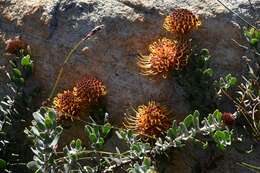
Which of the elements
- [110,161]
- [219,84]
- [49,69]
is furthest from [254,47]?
[49,69]

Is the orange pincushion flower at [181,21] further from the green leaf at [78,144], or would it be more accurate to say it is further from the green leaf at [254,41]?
the green leaf at [78,144]

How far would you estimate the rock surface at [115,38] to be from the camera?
470 centimetres

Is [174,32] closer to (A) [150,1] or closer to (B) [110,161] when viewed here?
(A) [150,1]

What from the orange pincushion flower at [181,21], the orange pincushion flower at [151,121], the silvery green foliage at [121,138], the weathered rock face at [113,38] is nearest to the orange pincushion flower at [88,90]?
the weathered rock face at [113,38]

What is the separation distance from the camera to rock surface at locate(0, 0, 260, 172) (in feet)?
15.4

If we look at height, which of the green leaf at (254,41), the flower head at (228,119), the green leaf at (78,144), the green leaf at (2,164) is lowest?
the green leaf at (2,164)

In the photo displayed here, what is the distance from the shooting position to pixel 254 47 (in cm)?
452

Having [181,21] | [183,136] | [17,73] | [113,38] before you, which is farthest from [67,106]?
[181,21]

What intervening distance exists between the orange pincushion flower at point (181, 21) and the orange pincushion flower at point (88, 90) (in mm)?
784

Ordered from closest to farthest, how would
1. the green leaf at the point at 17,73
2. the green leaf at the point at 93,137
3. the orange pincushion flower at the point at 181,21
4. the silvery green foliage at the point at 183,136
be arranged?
the silvery green foliage at the point at 183,136
the green leaf at the point at 93,137
the orange pincushion flower at the point at 181,21
the green leaf at the point at 17,73

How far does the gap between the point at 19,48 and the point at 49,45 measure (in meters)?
0.28

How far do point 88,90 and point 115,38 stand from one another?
2.08 feet

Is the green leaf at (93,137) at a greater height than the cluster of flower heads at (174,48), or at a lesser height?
lesser

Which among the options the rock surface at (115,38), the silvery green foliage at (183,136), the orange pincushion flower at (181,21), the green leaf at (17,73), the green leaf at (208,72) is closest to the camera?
the silvery green foliage at (183,136)
